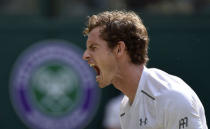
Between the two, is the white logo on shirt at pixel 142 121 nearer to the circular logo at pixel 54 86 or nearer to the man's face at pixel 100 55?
the man's face at pixel 100 55

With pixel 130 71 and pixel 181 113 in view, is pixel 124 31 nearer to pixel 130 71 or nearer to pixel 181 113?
pixel 130 71

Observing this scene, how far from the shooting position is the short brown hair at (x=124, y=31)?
372 cm

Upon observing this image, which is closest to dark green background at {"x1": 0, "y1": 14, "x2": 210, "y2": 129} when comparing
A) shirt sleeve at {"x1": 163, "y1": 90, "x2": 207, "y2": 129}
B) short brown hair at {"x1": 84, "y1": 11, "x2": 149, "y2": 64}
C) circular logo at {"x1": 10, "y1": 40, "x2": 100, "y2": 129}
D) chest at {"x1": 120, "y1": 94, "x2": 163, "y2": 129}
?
circular logo at {"x1": 10, "y1": 40, "x2": 100, "y2": 129}

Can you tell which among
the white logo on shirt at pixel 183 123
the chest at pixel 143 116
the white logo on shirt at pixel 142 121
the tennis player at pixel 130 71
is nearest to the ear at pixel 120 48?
the tennis player at pixel 130 71

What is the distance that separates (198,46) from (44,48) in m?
1.97

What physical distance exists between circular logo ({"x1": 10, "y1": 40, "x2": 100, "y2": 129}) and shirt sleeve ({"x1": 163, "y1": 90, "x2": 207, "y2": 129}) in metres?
4.21

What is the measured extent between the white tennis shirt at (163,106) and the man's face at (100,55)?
217 mm

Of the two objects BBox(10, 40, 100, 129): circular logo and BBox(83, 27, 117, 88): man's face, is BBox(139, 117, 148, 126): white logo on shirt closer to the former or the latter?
BBox(83, 27, 117, 88): man's face

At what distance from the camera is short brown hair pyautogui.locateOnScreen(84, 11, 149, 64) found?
3.72 m

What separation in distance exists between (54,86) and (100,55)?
3937mm

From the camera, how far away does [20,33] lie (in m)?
7.69

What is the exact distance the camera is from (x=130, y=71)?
3.74 metres

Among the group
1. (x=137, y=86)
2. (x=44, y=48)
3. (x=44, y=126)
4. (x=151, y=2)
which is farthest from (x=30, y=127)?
(x=137, y=86)

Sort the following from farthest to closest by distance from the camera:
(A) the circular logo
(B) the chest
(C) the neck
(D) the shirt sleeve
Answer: (A) the circular logo → (C) the neck → (B) the chest → (D) the shirt sleeve
